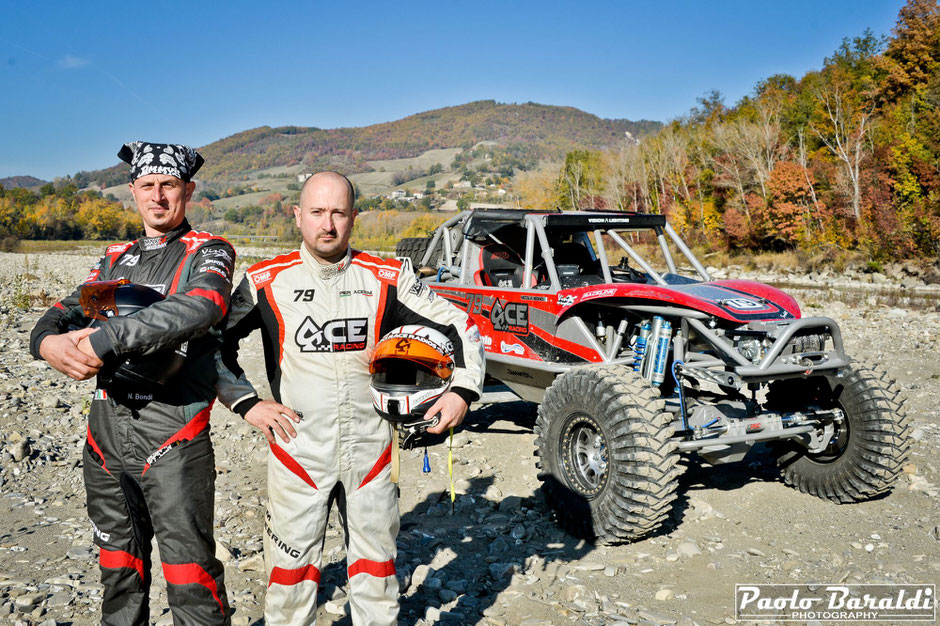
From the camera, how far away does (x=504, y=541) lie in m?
4.80

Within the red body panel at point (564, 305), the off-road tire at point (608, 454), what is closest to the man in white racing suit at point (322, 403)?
the off-road tire at point (608, 454)

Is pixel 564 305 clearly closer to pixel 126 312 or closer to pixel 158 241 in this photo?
pixel 158 241

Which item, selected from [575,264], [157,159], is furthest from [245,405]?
[575,264]

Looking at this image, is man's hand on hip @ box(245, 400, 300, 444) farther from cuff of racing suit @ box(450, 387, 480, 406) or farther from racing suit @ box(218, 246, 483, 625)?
cuff of racing suit @ box(450, 387, 480, 406)

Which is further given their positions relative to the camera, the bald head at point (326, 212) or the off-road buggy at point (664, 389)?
the off-road buggy at point (664, 389)

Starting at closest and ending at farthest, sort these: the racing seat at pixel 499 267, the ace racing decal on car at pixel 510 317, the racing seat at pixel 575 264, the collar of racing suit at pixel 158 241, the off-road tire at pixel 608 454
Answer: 1. the collar of racing suit at pixel 158 241
2. the off-road tire at pixel 608 454
3. the ace racing decal on car at pixel 510 317
4. the racing seat at pixel 575 264
5. the racing seat at pixel 499 267

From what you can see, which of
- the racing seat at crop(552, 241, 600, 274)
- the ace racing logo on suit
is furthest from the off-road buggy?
the ace racing logo on suit

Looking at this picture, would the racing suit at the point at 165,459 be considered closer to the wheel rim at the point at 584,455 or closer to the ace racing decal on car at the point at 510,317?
the wheel rim at the point at 584,455

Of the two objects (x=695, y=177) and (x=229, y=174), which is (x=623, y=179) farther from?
(x=229, y=174)

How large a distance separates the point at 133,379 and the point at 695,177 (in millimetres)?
62113

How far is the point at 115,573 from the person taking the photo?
8.78 ft

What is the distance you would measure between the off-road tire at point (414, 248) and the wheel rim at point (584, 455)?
4.34m

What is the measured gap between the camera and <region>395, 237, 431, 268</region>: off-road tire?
9.09 m

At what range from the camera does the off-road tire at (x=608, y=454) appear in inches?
173
